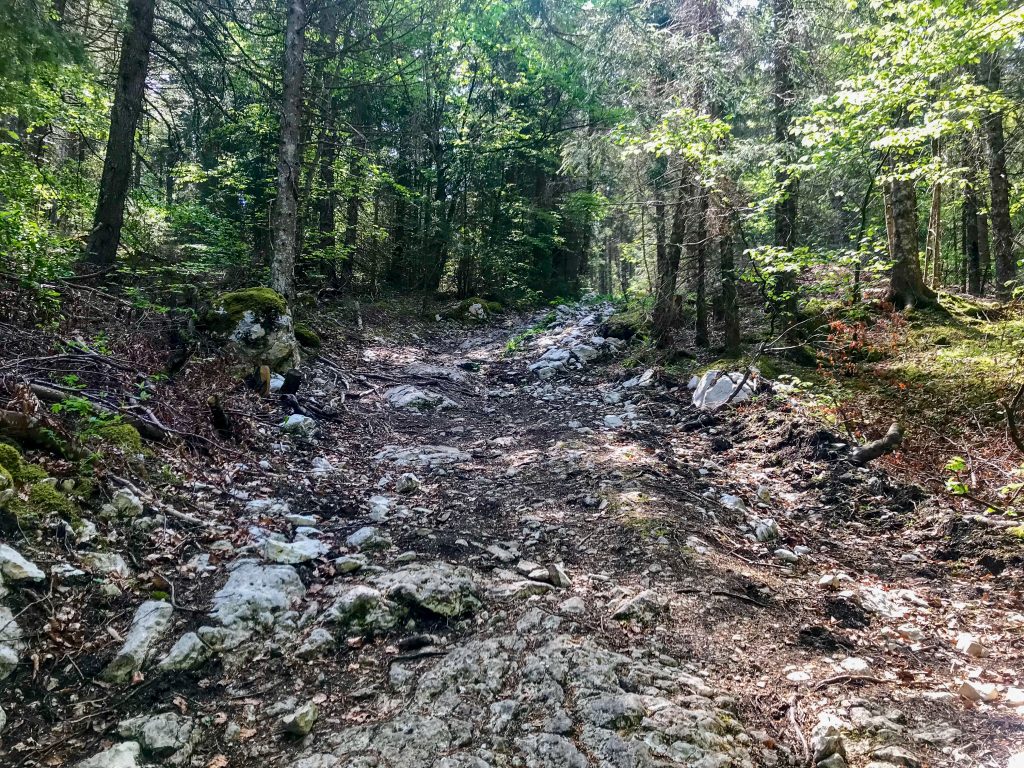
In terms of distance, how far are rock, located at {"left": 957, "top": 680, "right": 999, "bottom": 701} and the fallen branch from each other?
303 cm

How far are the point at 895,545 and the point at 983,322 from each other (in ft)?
17.5

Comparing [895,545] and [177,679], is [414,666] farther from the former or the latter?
[895,545]

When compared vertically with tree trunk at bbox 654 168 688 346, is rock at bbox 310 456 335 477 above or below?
below

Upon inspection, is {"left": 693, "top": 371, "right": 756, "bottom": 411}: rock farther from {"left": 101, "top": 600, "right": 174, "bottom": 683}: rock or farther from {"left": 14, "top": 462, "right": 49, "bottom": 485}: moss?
{"left": 14, "top": 462, "right": 49, "bottom": 485}: moss

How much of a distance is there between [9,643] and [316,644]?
128 centimetres

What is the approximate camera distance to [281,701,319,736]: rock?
237 cm

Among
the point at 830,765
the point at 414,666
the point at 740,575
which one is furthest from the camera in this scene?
the point at 740,575

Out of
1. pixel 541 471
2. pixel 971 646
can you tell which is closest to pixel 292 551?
pixel 541 471

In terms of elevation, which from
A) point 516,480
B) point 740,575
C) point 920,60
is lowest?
point 740,575

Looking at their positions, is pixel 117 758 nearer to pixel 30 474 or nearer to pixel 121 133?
pixel 30 474

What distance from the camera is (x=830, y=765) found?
2.24 m

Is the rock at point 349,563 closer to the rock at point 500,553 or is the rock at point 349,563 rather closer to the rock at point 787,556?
the rock at point 500,553

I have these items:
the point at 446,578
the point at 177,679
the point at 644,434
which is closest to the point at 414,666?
the point at 446,578

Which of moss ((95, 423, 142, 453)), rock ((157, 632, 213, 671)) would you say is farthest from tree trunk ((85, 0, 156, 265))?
rock ((157, 632, 213, 671))
